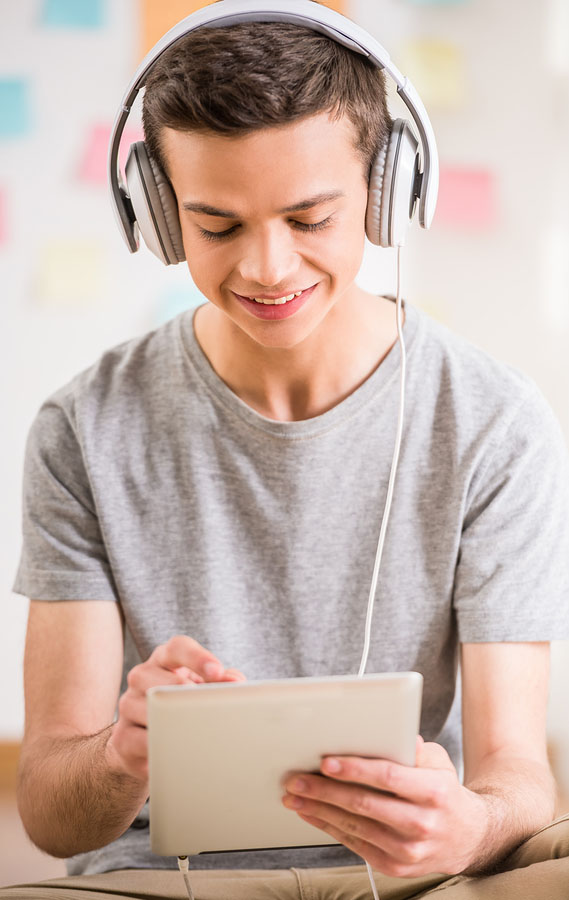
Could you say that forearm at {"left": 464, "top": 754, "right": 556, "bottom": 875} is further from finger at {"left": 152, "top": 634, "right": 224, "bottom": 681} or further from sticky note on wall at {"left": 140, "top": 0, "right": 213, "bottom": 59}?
sticky note on wall at {"left": 140, "top": 0, "right": 213, "bottom": 59}

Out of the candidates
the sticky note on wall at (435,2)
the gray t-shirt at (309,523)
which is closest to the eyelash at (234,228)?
the gray t-shirt at (309,523)

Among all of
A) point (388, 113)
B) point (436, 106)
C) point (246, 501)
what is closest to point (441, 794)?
point (246, 501)

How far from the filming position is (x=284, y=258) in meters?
1.05

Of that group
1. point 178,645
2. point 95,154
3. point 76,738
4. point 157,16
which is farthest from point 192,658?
point 157,16

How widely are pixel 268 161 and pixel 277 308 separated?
6.3 inches

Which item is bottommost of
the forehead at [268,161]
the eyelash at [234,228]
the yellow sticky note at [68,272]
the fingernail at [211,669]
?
the fingernail at [211,669]

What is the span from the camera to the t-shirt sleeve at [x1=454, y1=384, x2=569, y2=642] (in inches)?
45.5

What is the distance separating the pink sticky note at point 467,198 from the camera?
2490mm

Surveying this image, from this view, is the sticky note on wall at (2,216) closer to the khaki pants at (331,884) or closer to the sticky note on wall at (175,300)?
the sticky note on wall at (175,300)

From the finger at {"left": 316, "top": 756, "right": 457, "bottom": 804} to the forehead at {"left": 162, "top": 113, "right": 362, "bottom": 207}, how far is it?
0.53 metres

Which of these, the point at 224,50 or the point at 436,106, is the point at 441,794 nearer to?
the point at 224,50

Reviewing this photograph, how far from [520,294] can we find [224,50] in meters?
1.63

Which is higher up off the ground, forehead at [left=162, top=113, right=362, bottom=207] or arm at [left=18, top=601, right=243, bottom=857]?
forehead at [left=162, top=113, right=362, bottom=207]

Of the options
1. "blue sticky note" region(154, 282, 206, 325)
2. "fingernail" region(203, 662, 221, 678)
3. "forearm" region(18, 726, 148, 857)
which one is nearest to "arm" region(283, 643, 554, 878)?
"fingernail" region(203, 662, 221, 678)
